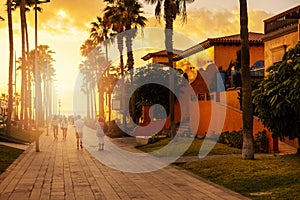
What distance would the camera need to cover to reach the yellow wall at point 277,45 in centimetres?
2816

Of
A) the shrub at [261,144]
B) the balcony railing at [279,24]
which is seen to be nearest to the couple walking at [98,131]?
the shrub at [261,144]

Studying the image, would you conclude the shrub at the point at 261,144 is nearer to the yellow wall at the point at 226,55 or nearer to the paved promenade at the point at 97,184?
the paved promenade at the point at 97,184

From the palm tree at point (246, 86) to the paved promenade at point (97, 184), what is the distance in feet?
8.44

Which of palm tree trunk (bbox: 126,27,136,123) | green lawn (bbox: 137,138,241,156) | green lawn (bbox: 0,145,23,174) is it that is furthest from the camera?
palm tree trunk (bbox: 126,27,136,123)

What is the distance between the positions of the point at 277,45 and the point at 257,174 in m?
15.7

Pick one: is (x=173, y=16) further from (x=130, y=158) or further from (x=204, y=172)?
(x=204, y=172)

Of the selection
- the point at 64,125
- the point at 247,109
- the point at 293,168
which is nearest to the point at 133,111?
the point at 64,125

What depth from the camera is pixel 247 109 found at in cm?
1952

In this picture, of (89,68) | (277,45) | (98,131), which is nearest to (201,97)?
(277,45)

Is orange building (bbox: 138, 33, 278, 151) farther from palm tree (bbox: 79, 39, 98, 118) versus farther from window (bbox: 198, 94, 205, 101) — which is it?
palm tree (bbox: 79, 39, 98, 118)

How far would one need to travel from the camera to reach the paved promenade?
43.7ft

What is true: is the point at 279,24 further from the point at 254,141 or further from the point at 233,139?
the point at 254,141

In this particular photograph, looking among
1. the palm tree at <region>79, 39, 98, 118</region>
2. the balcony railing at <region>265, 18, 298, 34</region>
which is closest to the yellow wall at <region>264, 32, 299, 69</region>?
the balcony railing at <region>265, 18, 298, 34</region>

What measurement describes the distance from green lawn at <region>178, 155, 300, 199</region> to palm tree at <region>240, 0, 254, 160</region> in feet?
1.79
